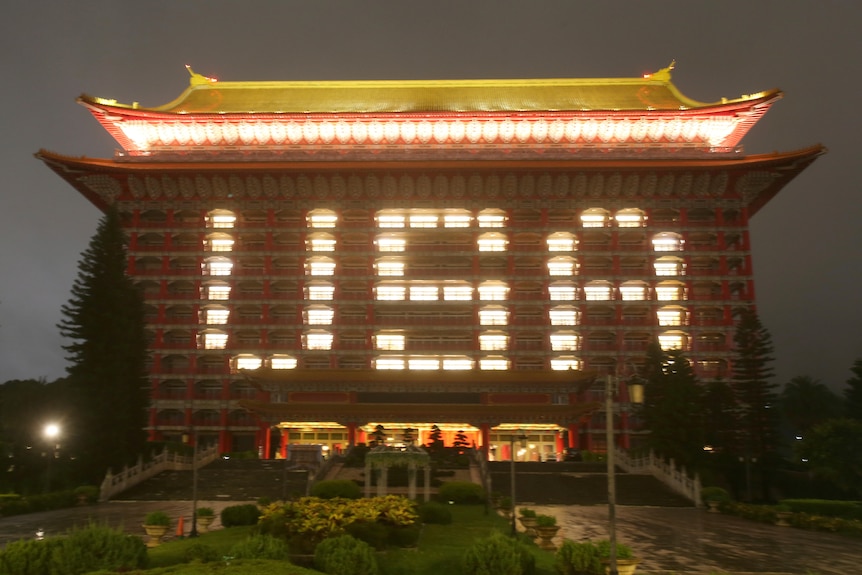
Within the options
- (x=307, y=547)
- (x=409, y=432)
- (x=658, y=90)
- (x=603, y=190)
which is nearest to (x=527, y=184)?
(x=603, y=190)

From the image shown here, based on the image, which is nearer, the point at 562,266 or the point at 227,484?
the point at 227,484

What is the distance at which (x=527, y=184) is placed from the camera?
254 feet

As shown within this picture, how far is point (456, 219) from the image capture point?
260ft

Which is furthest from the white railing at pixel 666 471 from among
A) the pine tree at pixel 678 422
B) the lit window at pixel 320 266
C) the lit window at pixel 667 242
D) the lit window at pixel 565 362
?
the lit window at pixel 320 266

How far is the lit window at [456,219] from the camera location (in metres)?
79.1

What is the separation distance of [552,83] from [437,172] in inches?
862

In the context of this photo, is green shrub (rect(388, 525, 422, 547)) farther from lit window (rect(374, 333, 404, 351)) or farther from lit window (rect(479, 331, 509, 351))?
lit window (rect(374, 333, 404, 351))

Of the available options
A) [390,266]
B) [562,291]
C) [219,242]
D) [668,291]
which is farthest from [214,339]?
[668,291]

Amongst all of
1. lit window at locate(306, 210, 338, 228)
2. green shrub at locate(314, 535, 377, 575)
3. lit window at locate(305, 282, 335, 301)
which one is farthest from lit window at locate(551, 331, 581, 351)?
green shrub at locate(314, 535, 377, 575)

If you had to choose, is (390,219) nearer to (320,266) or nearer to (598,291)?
(320,266)

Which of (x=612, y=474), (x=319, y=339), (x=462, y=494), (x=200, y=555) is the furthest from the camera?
(x=319, y=339)

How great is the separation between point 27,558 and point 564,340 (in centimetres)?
6344

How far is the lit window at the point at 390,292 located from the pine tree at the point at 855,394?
142ft

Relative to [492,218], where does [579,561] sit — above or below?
below
